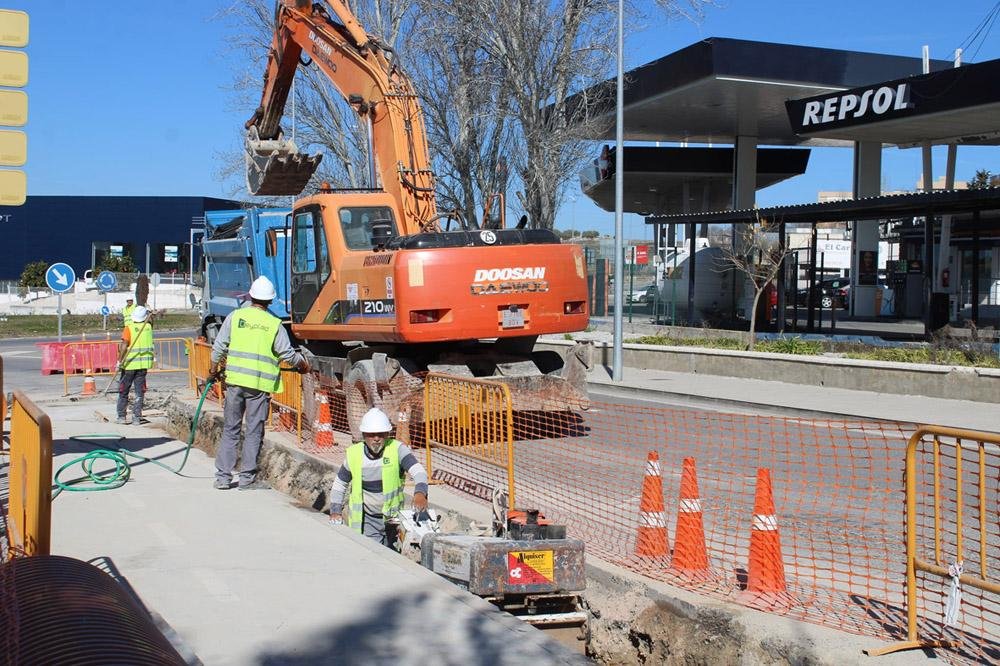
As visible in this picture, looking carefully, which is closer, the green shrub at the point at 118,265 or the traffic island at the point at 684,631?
the traffic island at the point at 684,631

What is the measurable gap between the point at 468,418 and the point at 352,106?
22.5 ft

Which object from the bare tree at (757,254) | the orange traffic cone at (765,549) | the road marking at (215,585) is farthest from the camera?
the bare tree at (757,254)

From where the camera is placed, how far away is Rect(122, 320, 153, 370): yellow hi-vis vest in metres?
15.0

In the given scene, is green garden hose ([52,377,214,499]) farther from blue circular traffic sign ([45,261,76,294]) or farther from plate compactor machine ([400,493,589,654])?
blue circular traffic sign ([45,261,76,294])

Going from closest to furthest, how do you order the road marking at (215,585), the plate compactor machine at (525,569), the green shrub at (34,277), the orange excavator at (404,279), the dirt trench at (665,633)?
the dirt trench at (665,633)
the road marking at (215,585)
the plate compactor machine at (525,569)
the orange excavator at (404,279)
the green shrub at (34,277)

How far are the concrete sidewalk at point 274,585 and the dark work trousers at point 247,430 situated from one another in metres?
0.27

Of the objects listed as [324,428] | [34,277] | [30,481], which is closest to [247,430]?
[324,428]

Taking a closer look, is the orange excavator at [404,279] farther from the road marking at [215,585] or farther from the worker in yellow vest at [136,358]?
the road marking at [215,585]

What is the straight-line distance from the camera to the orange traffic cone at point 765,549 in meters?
5.95

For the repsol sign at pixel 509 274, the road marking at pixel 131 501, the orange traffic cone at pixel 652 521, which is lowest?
the road marking at pixel 131 501

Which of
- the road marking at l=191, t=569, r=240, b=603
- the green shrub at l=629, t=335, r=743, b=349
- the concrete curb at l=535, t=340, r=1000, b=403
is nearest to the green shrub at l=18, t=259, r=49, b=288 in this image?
the green shrub at l=629, t=335, r=743, b=349

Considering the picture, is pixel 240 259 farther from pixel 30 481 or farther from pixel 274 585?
pixel 274 585

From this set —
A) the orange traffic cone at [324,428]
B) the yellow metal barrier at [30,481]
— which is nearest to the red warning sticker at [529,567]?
the yellow metal barrier at [30,481]

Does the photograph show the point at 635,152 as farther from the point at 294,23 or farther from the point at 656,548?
the point at 656,548
